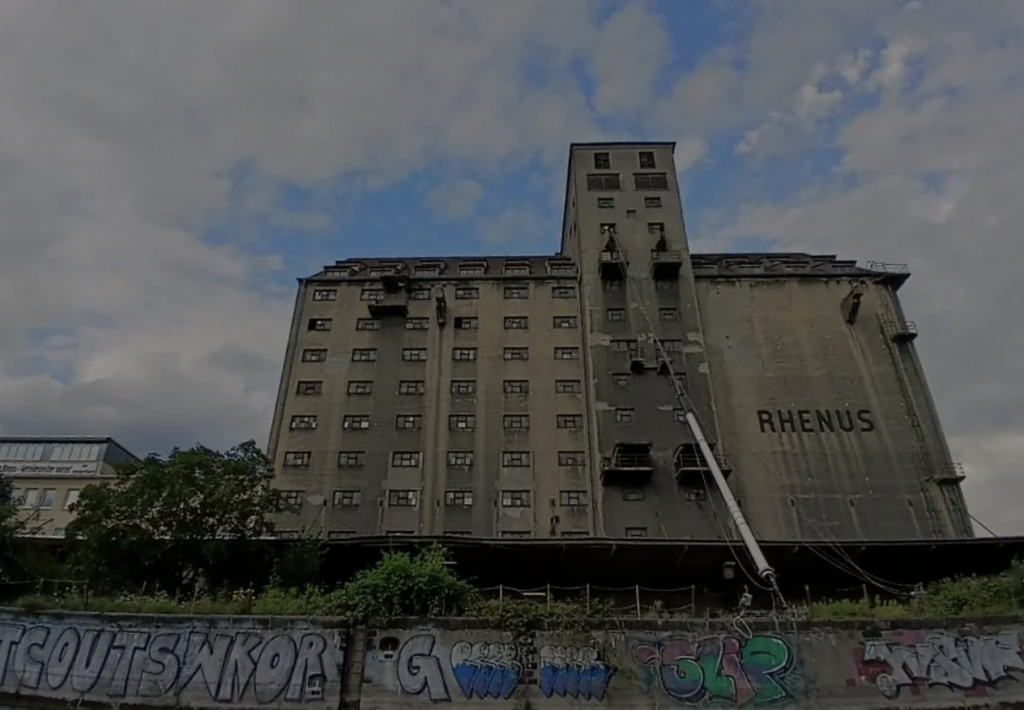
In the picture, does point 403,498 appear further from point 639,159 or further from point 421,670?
point 639,159

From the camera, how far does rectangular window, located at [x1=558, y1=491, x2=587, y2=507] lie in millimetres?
37344

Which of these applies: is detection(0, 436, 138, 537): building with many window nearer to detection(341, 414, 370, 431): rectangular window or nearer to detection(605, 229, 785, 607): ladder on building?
detection(341, 414, 370, 431): rectangular window

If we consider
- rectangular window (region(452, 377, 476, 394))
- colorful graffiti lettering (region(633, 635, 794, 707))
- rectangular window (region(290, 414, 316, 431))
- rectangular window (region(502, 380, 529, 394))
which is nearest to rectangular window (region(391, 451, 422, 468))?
rectangular window (region(452, 377, 476, 394))

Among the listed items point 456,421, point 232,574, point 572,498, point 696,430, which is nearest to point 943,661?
point 696,430

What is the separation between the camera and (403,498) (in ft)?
122

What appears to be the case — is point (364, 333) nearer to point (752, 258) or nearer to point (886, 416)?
point (752, 258)

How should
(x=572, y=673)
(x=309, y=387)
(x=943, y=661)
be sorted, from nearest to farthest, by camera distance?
(x=572, y=673)
(x=943, y=661)
(x=309, y=387)

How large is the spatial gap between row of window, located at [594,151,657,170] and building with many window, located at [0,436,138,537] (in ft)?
164

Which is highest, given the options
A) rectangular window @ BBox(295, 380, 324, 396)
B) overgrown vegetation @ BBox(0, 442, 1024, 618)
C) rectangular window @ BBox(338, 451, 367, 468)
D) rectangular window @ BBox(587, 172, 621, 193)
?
rectangular window @ BBox(587, 172, 621, 193)

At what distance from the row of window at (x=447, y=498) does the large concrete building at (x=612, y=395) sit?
11 cm

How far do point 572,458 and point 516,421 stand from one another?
377 cm

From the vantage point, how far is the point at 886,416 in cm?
3928

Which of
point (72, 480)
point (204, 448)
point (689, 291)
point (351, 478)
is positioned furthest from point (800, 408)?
point (72, 480)

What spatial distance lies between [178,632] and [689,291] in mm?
33166
